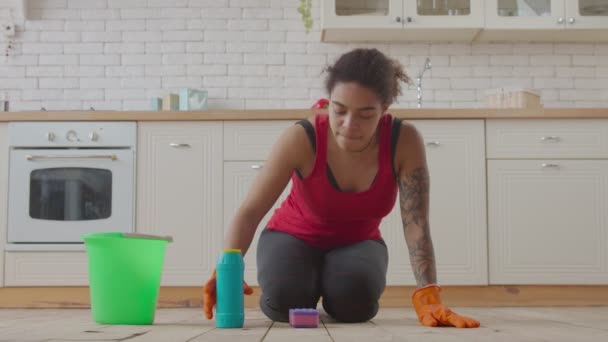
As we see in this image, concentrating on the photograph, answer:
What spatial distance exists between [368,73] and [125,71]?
2.52 meters

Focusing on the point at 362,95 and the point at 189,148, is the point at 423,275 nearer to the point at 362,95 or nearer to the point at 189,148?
the point at 362,95

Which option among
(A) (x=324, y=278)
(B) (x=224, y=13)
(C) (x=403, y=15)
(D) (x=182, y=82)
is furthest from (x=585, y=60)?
(A) (x=324, y=278)

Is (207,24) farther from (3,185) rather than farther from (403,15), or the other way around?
(3,185)

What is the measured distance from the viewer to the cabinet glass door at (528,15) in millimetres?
3977

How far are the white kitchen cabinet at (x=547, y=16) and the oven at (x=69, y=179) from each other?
6.16 ft

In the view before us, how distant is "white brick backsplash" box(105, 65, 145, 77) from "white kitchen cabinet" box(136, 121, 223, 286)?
0.76m

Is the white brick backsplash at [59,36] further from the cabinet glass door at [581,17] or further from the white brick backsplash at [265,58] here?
the cabinet glass door at [581,17]

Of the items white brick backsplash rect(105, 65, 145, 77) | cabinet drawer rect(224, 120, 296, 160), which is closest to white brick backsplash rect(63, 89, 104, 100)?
white brick backsplash rect(105, 65, 145, 77)

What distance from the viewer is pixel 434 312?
2.04m

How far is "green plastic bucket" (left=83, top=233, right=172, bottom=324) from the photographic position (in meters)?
2.13

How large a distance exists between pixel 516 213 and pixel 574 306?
0.47 m

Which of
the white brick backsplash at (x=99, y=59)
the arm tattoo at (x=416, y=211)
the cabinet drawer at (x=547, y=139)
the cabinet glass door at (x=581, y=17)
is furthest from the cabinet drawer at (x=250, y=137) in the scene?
the cabinet glass door at (x=581, y=17)

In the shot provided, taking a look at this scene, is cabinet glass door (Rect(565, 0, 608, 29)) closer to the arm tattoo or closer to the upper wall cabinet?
the upper wall cabinet

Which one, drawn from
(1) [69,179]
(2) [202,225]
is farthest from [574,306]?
(1) [69,179]
